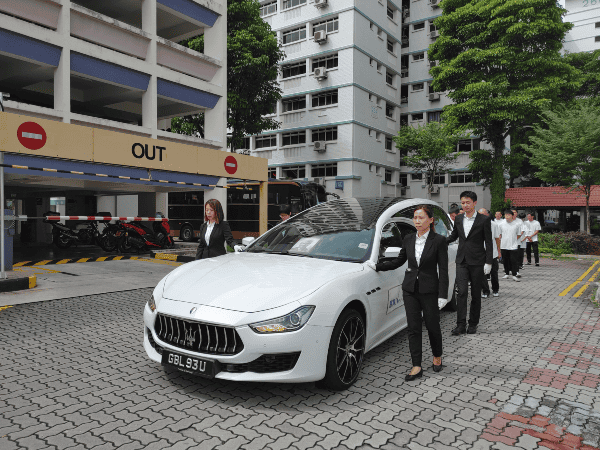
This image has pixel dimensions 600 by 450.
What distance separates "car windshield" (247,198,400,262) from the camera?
4.63 meters

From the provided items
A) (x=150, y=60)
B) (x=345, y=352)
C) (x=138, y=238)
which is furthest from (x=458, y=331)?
(x=150, y=60)

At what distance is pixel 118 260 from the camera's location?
13.8 meters

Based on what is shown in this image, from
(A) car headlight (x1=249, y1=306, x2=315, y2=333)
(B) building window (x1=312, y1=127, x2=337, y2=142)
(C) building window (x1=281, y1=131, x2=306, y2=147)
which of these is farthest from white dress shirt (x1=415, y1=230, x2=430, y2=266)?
(C) building window (x1=281, y1=131, x2=306, y2=147)

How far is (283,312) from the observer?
11.0ft

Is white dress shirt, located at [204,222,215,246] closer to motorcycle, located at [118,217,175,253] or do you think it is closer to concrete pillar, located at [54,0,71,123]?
concrete pillar, located at [54,0,71,123]

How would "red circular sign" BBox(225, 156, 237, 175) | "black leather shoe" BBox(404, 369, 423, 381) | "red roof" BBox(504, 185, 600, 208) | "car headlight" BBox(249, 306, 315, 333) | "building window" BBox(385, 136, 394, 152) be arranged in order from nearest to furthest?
"car headlight" BBox(249, 306, 315, 333)
"black leather shoe" BBox(404, 369, 423, 381)
"red circular sign" BBox(225, 156, 237, 175)
"red roof" BBox(504, 185, 600, 208)
"building window" BBox(385, 136, 394, 152)

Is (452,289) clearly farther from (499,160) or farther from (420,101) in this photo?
(420,101)

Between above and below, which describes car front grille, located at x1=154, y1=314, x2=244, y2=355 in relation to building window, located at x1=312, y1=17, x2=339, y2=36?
below

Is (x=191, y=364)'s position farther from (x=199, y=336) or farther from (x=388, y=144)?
(x=388, y=144)

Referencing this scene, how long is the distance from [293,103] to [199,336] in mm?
36669

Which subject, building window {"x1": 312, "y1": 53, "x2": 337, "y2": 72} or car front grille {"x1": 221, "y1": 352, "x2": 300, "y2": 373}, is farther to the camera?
building window {"x1": 312, "y1": 53, "x2": 337, "y2": 72}

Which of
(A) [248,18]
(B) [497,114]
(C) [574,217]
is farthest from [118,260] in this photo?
(C) [574,217]

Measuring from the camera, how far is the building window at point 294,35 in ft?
123

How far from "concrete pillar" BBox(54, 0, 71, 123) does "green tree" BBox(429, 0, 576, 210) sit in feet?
68.8
